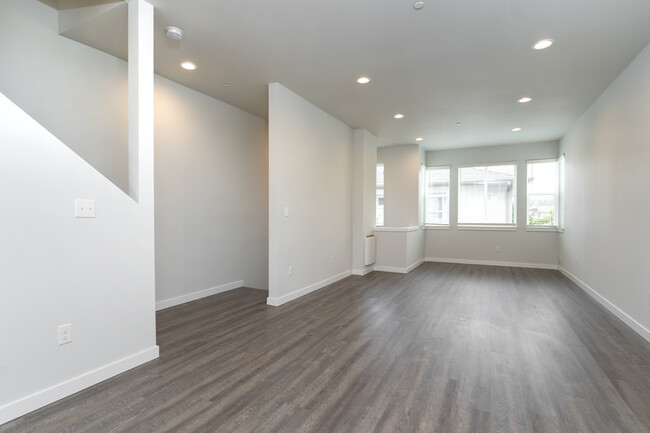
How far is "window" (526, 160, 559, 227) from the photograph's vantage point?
7.01 metres

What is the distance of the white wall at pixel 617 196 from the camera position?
311cm

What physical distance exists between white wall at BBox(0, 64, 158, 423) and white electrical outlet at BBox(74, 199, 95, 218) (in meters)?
0.03

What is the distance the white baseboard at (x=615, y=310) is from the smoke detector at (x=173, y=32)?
16.3 ft

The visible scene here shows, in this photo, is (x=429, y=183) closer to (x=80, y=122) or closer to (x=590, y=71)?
(x=590, y=71)

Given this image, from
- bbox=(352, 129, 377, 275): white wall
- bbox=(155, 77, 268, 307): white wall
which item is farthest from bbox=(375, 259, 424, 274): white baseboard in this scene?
bbox=(155, 77, 268, 307): white wall

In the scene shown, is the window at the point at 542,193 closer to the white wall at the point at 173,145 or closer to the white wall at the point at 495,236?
the white wall at the point at 495,236

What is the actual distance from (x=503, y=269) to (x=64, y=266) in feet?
24.3

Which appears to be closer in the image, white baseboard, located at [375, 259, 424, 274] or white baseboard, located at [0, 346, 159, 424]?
white baseboard, located at [0, 346, 159, 424]

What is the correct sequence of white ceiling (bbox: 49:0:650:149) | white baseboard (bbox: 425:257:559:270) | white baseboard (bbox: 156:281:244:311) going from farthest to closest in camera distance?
1. white baseboard (bbox: 425:257:559:270)
2. white baseboard (bbox: 156:281:244:311)
3. white ceiling (bbox: 49:0:650:149)

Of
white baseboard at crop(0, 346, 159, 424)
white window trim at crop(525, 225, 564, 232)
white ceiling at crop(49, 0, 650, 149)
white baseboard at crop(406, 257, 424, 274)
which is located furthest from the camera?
white window trim at crop(525, 225, 564, 232)

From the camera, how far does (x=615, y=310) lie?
12.1 ft

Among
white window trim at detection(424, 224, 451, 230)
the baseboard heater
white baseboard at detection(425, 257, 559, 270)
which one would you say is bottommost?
white baseboard at detection(425, 257, 559, 270)

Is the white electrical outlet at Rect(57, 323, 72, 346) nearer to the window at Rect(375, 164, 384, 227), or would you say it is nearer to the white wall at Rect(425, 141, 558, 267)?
the window at Rect(375, 164, 384, 227)

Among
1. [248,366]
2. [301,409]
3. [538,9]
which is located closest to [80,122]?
[248,366]
